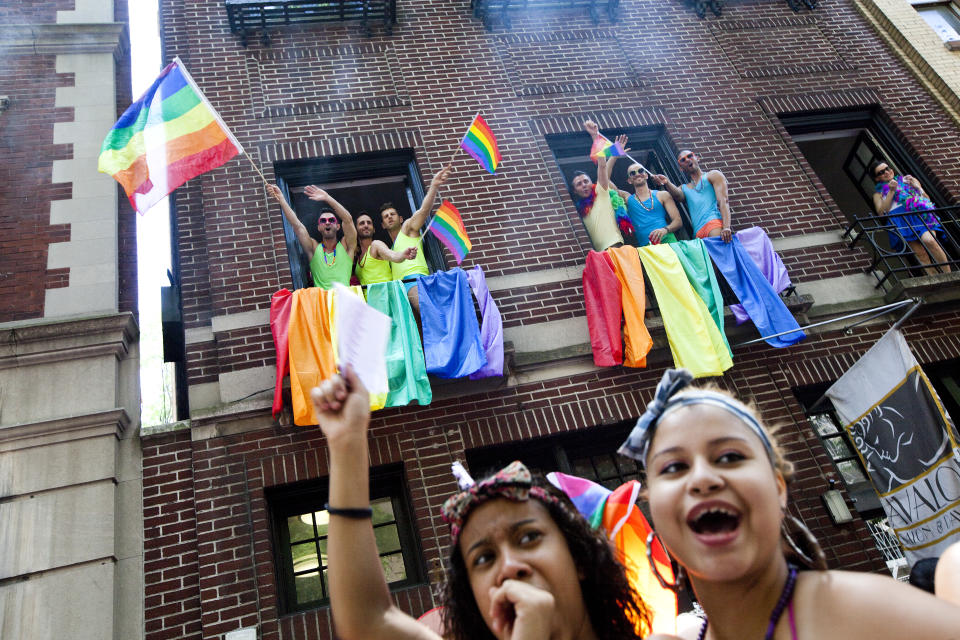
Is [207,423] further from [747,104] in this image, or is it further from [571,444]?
[747,104]

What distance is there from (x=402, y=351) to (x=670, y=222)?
3.69m

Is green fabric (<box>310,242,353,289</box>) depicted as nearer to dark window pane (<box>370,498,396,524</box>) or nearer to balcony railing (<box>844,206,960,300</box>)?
dark window pane (<box>370,498,396,524</box>)

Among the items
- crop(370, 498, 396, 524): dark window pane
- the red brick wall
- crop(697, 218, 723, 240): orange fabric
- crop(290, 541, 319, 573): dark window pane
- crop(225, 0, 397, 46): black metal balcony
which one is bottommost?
crop(290, 541, 319, 573): dark window pane

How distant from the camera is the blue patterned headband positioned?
1.82 metres

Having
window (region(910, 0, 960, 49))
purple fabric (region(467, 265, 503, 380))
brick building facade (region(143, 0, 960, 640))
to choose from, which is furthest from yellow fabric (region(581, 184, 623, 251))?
window (region(910, 0, 960, 49))

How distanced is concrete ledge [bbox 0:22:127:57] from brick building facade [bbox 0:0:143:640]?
0.01 meters

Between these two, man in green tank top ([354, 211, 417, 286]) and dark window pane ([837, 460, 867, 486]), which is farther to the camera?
man in green tank top ([354, 211, 417, 286])

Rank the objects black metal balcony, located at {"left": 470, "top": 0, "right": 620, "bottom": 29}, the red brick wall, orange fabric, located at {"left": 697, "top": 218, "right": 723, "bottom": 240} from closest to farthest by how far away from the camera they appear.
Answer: the red brick wall, orange fabric, located at {"left": 697, "top": 218, "right": 723, "bottom": 240}, black metal balcony, located at {"left": 470, "top": 0, "right": 620, "bottom": 29}

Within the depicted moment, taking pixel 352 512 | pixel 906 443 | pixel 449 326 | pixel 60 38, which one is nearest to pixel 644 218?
pixel 449 326

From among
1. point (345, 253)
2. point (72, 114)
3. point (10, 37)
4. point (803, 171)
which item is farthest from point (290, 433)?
point (803, 171)

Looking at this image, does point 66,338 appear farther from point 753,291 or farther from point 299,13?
point 753,291

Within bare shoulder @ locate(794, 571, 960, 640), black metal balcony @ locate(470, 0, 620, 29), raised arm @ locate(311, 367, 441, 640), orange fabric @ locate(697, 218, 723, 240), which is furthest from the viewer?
black metal balcony @ locate(470, 0, 620, 29)

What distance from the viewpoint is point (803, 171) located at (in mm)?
8289

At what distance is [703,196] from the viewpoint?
7.46 m
